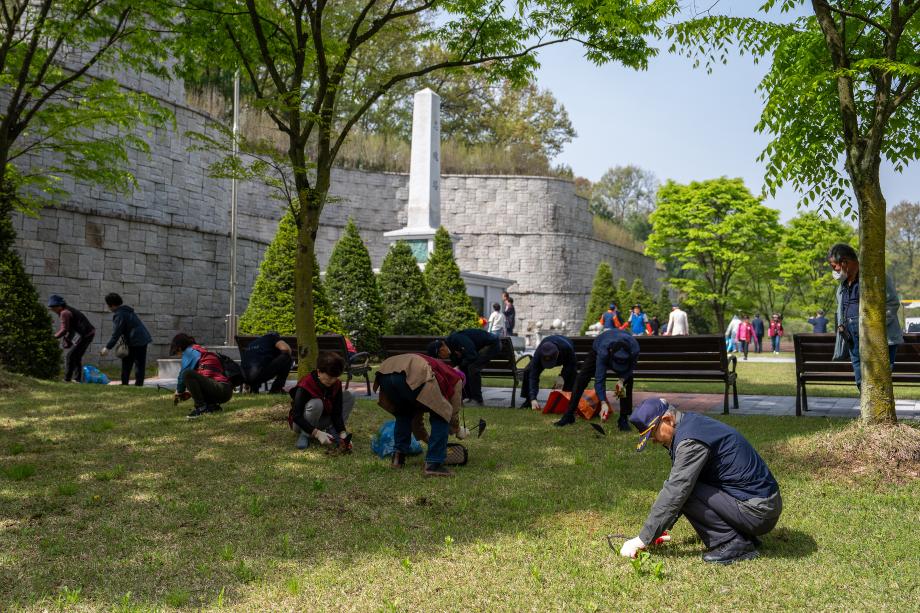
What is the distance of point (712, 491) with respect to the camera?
13.8 feet

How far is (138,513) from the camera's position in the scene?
17.0 feet

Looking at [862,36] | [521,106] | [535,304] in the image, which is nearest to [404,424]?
[862,36]

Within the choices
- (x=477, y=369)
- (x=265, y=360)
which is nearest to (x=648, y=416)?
(x=477, y=369)

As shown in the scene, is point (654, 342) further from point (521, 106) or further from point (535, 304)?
point (521, 106)

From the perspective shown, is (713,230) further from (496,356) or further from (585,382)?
(585,382)

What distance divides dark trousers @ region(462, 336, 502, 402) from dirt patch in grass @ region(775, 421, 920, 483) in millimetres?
4204

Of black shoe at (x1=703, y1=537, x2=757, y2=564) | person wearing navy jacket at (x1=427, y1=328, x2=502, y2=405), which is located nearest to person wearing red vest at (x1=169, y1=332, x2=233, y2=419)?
person wearing navy jacket at (x1=427, y1=328, x2=502, y2=405)

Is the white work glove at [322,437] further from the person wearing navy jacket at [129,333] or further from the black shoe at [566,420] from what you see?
the person wearing navy jacket at [129,333]

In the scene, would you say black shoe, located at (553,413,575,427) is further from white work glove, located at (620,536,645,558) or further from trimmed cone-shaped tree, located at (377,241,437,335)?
trimmed cone-shaped tree, located at (377,241,437,335)

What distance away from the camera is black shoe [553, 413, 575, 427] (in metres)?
8.83

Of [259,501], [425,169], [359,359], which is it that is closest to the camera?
[259,501]

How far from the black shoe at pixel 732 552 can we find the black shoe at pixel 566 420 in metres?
4.59

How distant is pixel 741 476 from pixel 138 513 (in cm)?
378

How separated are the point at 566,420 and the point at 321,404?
3058 mm
